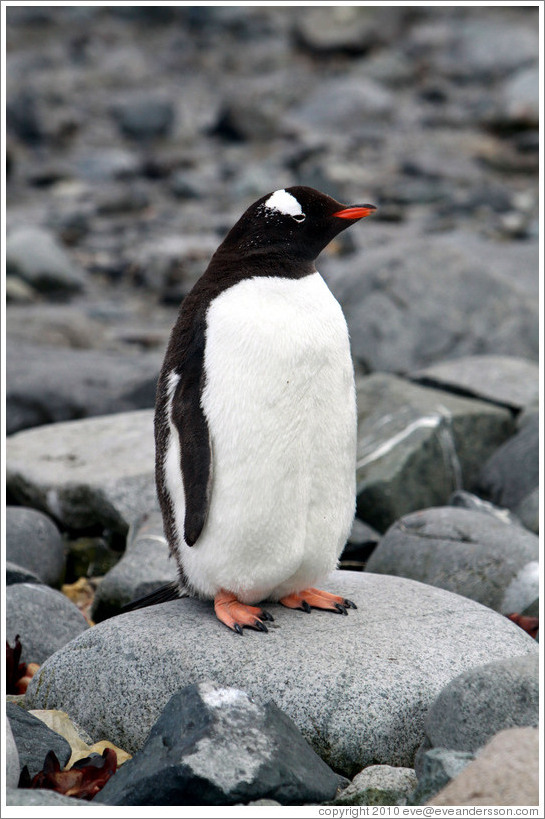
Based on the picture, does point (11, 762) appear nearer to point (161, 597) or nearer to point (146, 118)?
point (161, 597)

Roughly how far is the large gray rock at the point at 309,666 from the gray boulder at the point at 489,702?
363mm

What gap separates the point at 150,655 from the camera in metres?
4.07

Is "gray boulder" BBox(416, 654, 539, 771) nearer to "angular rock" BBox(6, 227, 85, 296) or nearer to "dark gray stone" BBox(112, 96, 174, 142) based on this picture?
"angular rock" BBox(6, 227, 85, 296)

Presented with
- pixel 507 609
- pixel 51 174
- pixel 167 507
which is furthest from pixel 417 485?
pixel 51 174

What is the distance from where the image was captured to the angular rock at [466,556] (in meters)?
5.39

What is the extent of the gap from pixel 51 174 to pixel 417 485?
43.2 ft

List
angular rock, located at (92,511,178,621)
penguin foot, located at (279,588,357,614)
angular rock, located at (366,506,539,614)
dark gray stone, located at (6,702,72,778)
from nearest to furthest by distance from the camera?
dark gray stone, located at (6,702,72,778)
penguin foot, located at (279,588,357,614)
angular rock, located at (366,506,539,614)
angular rock, located at (92,511,178,621)

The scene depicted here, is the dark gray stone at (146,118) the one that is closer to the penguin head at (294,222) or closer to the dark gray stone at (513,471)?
the dark gray stone at (513,471)

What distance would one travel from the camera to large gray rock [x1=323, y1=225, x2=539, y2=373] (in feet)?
30.4

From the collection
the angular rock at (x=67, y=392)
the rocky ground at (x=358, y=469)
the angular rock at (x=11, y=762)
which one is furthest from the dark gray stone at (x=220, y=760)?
the angular rock at (x=67, y=392)

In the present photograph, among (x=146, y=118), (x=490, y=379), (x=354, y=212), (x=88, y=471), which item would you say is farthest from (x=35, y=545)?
(x=146, y=118)

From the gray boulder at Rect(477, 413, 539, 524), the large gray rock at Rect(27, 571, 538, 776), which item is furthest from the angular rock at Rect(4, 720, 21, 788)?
the gray boulder at Rect(477, 413, 539, 524)

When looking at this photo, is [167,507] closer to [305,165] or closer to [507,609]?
[507,609]

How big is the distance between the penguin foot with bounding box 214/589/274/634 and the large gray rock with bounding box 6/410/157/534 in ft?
7.30
